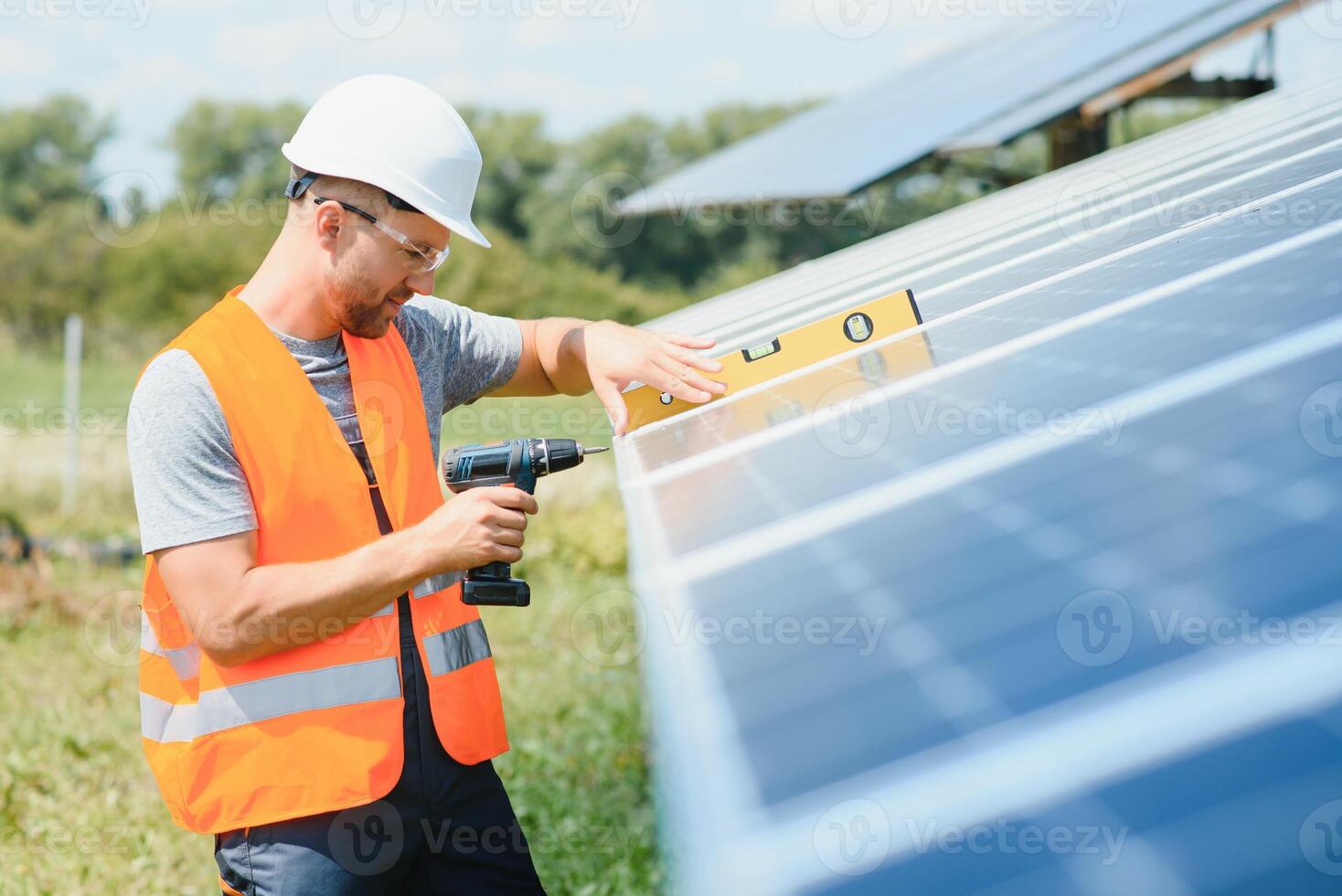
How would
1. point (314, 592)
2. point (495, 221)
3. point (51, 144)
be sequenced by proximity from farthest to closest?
point (51, 144), point (495, 221), point (314, 592)

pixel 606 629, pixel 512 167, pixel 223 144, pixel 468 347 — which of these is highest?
pixel 223 144

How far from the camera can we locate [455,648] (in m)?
2.93

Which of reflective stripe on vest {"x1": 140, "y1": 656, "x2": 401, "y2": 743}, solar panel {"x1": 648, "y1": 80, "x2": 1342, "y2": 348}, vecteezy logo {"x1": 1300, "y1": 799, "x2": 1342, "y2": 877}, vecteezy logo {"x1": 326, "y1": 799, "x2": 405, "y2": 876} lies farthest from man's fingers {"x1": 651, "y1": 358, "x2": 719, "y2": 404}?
vecteezy logo {"x1": 1300, "y1": 799, "x2": 1342, "y2": 877}

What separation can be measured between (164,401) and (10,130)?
65.9 m

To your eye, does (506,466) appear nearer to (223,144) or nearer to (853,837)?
(853,837)

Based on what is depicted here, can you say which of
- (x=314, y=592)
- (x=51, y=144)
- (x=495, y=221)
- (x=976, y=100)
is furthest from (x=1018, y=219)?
(x=51, y=144)

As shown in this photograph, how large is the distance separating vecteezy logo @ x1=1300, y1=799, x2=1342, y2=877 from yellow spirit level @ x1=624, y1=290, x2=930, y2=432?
6.77 ft

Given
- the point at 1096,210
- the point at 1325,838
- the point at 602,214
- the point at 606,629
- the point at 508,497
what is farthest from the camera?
the point at 602,214

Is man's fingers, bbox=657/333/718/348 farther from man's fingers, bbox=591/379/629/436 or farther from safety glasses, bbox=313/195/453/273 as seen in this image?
safety glasses, bbox=313/195/453/273

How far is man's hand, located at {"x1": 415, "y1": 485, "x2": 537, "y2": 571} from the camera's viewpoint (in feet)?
8.49

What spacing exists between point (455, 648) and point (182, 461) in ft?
2.65

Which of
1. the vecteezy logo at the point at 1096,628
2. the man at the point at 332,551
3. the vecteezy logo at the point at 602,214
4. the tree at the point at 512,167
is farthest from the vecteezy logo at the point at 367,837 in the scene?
the tree at the point at 512,167

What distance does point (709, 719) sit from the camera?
1.24 metres

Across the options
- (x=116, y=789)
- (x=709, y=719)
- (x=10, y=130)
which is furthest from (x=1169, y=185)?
(x=10, y=130)
